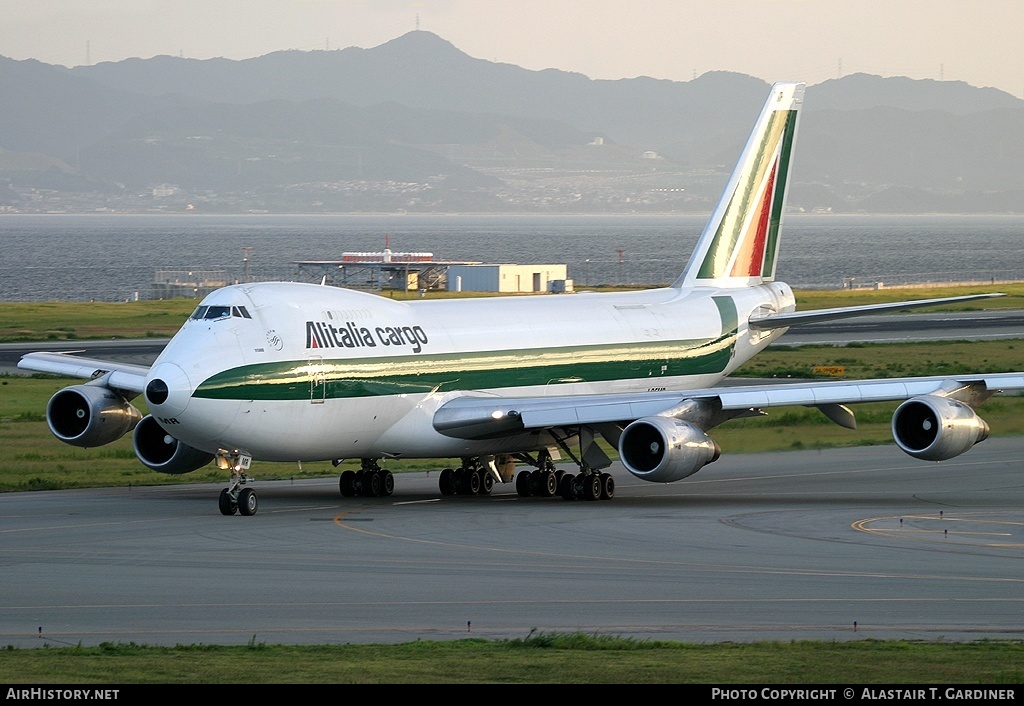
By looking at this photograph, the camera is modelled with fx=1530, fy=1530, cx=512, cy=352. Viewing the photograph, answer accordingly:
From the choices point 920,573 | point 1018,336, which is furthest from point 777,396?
point 1018,336

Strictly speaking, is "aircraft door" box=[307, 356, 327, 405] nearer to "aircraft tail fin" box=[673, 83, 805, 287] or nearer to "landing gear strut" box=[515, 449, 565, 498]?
"landing gear strut" box=[515, 449, 565, 498]

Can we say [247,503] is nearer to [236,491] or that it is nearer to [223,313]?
[236,491]

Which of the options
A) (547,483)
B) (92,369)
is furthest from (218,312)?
(547,483)

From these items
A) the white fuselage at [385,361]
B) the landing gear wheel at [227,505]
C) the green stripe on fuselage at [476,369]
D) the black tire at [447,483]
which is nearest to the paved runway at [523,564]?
the landing gear wheel at [227,505]

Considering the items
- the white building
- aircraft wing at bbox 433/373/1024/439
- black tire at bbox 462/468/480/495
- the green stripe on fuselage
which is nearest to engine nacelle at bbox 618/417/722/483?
aircraft wing at bbox 433/373/1024/439

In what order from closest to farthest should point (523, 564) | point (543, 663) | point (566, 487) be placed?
point (543, 663)
point (523, 564)
point (566, 487)

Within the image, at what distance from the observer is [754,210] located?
49.8 metres

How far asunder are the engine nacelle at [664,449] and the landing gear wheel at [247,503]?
851cm

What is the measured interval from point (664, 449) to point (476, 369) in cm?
649

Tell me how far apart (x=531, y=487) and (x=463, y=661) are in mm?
21466

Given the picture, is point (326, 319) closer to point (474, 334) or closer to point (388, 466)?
point (474, 334)

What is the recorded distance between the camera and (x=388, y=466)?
47.7 meters

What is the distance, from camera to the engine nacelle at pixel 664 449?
34.9m

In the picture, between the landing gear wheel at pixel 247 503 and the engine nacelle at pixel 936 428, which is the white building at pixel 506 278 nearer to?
the engine nacelle at pixel 936 428
